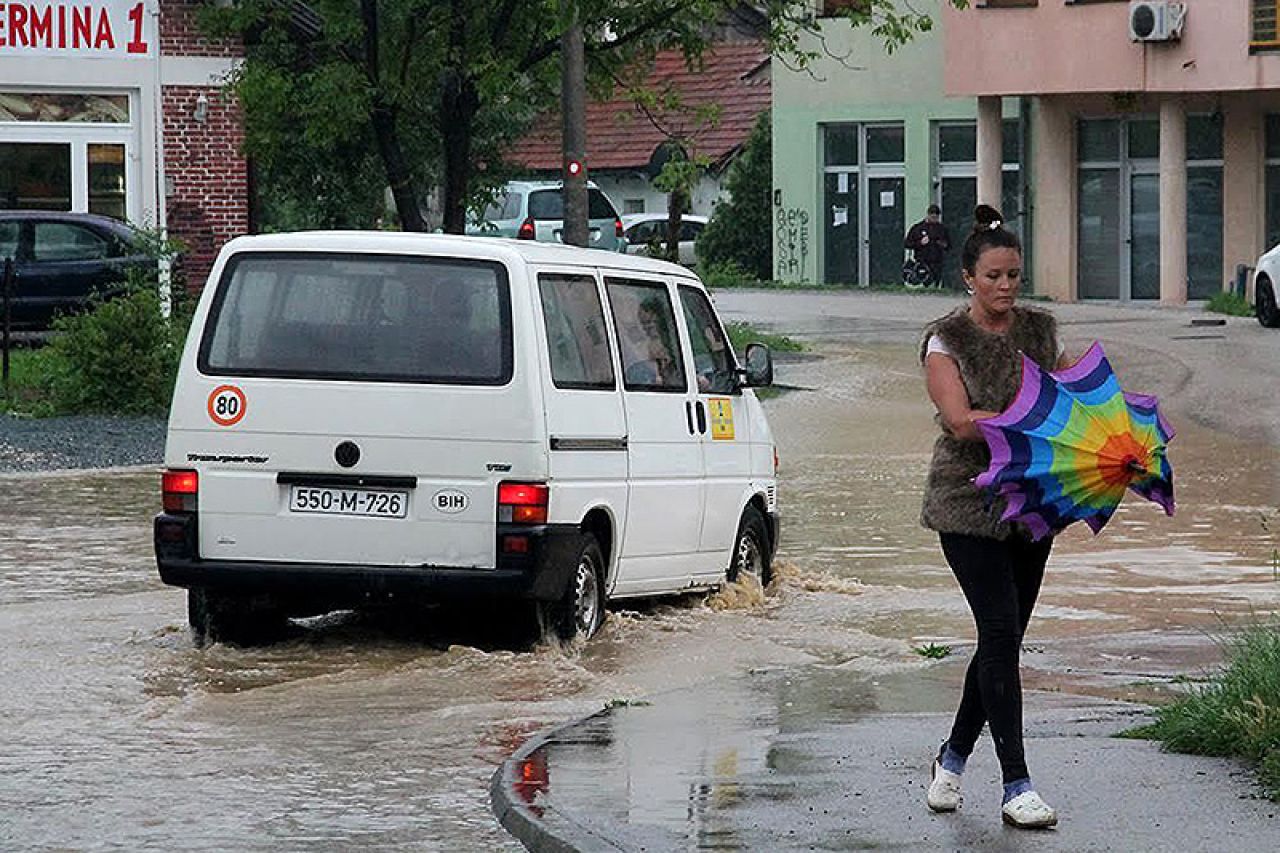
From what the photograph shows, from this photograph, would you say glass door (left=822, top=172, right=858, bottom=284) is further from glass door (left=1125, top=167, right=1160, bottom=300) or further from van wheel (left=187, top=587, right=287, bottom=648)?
van wheel (left=187, top=587, right=287, bottom=648)

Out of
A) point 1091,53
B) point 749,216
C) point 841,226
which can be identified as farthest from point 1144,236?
point 749,216

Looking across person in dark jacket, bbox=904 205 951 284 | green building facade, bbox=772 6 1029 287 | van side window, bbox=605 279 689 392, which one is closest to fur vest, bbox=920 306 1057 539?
van side window, bbox=605 279 689 392

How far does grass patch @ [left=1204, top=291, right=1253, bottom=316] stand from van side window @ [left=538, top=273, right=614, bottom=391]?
29.1 metres

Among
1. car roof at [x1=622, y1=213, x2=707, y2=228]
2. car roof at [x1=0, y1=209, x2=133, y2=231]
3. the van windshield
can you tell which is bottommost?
the van windshield

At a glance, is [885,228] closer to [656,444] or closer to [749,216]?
[749,216]

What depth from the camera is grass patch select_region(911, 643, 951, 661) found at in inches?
492

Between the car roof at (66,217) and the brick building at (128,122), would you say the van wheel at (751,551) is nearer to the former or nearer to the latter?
the car roof at (66,217)

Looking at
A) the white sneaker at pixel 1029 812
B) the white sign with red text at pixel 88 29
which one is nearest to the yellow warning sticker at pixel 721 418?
the white sneaker at pixel 1029 812

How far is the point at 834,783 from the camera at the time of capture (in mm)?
8945

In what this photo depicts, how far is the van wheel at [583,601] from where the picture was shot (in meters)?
12.5

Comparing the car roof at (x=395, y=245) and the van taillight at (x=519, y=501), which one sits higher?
the car roof at (x=395, y=245)

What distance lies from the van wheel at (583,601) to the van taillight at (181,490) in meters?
1.59

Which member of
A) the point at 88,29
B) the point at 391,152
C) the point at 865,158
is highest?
the point at 88,29

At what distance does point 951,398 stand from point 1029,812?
47.0 inches
